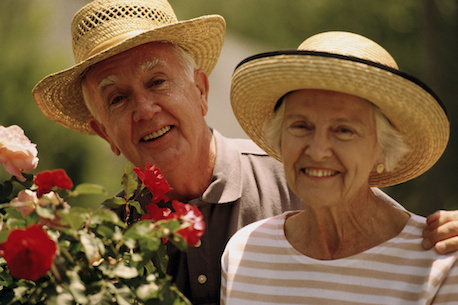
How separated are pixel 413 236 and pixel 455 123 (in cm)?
666

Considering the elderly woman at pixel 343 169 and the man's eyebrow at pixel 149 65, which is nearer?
the elderly woman at pixel 343 169

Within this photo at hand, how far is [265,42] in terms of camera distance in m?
8.72

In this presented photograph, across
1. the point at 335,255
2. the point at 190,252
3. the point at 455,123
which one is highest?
the point at 335,255

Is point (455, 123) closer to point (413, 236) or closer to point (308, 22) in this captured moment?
point (308, 22)

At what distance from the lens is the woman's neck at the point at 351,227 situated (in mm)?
2385

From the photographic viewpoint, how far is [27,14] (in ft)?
21.4

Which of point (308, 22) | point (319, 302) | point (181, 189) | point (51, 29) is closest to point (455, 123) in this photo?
point (308, 22)

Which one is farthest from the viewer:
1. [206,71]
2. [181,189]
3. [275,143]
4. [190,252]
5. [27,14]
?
[27,14]

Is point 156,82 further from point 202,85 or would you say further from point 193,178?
point 193,178

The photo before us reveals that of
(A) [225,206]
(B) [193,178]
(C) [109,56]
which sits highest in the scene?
(C) [109,56]

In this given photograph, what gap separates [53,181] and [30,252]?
329mm

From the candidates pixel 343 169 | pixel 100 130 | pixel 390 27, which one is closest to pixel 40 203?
pixel 343 169

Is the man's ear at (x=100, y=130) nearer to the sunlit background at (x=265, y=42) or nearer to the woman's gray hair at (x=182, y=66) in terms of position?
the woman's gray hair at (x=182, y=66)

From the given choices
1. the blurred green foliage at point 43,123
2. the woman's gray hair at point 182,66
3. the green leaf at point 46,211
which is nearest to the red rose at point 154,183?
the green leaf at point 46,211
